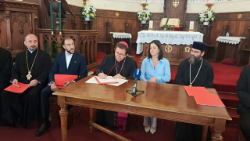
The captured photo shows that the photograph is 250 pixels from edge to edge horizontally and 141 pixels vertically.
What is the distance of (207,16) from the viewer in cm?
870

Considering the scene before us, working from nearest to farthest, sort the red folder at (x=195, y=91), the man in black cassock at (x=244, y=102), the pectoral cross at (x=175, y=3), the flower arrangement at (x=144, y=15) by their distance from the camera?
1. the red folder at (x=195, y=91)
2. the man in black cassock at (x=244, y=102)
3. the pectoral cross at (x=175, y=3)
4. the flower arrangement at (x=144, y=15)

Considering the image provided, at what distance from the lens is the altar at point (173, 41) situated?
20.2 ft

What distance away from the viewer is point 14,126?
333 cm

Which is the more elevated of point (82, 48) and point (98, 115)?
point (82, 48)

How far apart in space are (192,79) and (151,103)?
1681 millimetres

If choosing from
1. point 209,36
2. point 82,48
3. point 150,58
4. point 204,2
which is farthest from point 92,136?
point 204,2

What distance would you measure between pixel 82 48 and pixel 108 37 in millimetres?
4710

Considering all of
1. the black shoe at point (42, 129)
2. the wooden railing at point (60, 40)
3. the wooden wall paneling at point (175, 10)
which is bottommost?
the black shoe at point (42, 129)

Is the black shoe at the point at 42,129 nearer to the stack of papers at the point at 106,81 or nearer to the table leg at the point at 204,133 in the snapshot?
the stack of papers at the point at 106,81

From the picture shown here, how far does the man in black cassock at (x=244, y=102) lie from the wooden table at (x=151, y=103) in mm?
618

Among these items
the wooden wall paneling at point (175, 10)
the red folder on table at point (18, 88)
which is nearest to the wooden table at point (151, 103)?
the red folder on table at point (18, 88)

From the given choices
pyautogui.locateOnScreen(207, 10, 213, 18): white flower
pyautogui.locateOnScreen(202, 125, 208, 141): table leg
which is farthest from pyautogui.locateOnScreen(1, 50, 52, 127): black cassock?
pyautogui.locateOnScreen(207, 10, 213, 18): white flower

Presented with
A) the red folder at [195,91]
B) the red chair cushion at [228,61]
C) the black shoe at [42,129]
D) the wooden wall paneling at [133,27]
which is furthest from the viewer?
the wooden wall paneling at [133,27]

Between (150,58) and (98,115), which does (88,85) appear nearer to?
(98,115)
